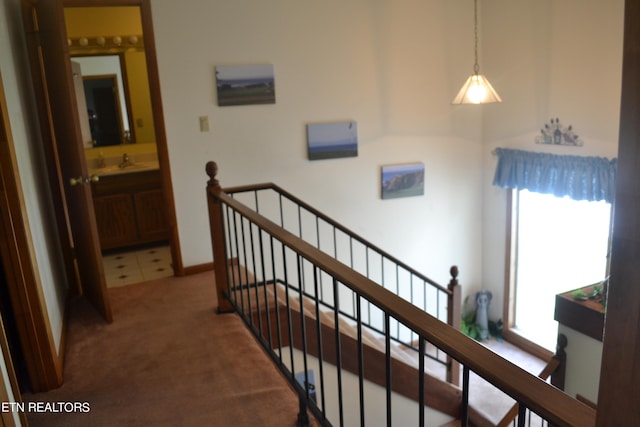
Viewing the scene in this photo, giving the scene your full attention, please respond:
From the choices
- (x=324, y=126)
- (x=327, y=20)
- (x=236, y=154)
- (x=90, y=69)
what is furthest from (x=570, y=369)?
(x=90, y=69)

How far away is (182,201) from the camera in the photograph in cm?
388

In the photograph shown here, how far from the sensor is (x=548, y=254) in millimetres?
5102

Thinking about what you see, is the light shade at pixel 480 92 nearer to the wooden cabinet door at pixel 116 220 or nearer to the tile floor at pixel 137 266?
the tile floor at pixel 137 266

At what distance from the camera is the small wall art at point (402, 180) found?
470 centimetres

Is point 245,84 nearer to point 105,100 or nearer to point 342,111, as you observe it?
point 342,111

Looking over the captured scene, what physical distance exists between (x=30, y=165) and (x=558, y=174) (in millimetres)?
4194

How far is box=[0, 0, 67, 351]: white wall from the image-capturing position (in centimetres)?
238

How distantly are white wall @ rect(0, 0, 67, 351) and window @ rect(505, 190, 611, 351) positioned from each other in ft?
14.0

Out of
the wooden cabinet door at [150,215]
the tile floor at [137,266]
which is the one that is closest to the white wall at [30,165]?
the tile floor at [137,266]

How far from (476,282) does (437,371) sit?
1214 millimetres

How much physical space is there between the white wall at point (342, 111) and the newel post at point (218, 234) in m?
1.07

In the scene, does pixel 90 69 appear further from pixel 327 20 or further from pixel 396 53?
pixel 396 53

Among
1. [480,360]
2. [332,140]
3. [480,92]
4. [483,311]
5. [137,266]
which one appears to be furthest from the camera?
[483,311]

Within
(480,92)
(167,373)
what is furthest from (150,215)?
(480,92)
